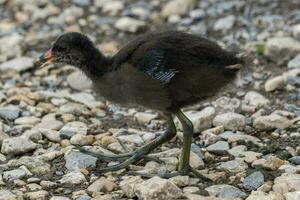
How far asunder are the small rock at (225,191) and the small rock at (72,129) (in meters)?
1.60

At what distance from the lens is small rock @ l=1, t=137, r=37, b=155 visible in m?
6.07

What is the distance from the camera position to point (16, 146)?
609 centimetres

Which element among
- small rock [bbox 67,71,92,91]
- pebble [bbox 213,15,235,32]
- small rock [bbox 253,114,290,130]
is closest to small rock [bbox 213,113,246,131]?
small rock [bbox 253,114,290,130]

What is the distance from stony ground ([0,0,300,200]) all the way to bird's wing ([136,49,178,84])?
57 centimetres

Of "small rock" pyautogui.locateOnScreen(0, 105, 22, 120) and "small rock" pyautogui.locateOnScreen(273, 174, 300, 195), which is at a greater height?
"small rock" pyautogui.locateOnScreen(0, 105, 22, 120)

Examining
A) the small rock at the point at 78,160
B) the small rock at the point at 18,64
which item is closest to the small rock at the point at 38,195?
the small rock at the point at 78,160

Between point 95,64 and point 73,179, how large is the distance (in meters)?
0.99

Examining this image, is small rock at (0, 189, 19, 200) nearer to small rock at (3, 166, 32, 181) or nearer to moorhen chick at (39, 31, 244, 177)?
small rock at (3, 166, 32, 181)

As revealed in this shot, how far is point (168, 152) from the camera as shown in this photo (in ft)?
20.0

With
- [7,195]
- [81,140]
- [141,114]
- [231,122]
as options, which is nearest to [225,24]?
[141,114]

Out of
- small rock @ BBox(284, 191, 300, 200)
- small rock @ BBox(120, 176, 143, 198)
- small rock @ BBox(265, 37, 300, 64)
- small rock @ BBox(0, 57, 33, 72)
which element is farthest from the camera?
small rock @ BBox(0, 57, 33, 72)

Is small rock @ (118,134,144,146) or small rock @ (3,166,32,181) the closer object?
small rock @ (3,166,32,181)

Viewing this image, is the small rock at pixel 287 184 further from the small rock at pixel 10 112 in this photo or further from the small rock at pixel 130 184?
the small rock at pixel 10 112

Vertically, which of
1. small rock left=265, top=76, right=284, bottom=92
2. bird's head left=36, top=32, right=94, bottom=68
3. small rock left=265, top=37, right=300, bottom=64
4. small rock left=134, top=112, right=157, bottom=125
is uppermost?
small rock left=265, top=37, right=300, bottom=64
